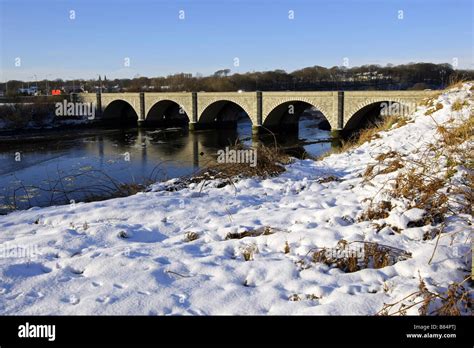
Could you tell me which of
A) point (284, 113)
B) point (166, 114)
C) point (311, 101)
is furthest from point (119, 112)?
point (311, 101)

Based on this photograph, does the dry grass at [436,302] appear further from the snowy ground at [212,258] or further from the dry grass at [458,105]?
the dry grass at [458,105]

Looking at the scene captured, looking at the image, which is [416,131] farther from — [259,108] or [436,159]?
[259,108]

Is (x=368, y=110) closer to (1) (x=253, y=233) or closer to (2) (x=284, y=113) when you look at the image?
(2) (x=284, y=113)

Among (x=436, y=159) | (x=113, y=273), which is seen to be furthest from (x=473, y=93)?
(x=113, y=273)

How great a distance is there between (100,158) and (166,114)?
28421 millimetres

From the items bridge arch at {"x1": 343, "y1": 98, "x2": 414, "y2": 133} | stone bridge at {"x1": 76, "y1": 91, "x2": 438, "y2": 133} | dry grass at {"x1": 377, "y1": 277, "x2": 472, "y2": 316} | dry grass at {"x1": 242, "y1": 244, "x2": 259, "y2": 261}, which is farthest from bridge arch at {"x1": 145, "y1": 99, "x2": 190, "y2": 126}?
dry grass at {"x1": 377, "y1": 277, "x2": 472, "y2": 316}

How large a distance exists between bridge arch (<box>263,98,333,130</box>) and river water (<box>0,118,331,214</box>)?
9.79ft

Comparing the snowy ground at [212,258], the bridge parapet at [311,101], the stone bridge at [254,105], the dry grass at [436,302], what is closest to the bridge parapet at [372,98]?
the stone bridge at [254,105]

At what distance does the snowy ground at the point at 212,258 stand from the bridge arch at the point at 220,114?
37.8 metres

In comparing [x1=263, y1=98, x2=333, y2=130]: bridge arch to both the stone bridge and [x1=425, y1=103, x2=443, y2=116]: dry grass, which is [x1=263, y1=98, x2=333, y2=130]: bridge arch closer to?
the stone bridge

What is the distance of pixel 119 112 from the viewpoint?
57156mm

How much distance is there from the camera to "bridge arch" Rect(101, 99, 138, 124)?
55.0m

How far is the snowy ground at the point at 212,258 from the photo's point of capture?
3.39m

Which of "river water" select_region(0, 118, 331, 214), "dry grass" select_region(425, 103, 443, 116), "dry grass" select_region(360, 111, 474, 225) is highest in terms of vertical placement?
"dry grass" select_region(425, 103, 443, 116)
